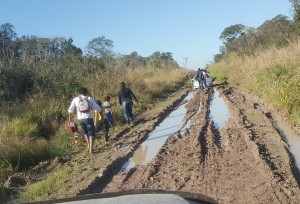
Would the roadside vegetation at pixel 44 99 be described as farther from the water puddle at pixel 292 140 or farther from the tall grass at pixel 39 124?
the water puddle at pixel 292 140

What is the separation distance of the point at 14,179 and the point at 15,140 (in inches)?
118

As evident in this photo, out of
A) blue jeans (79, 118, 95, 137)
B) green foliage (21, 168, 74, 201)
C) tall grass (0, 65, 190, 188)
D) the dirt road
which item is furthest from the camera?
blue jeans (79, 118, 95, 137)

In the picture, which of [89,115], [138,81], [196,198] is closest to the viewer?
[196,198]

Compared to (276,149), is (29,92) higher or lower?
higher

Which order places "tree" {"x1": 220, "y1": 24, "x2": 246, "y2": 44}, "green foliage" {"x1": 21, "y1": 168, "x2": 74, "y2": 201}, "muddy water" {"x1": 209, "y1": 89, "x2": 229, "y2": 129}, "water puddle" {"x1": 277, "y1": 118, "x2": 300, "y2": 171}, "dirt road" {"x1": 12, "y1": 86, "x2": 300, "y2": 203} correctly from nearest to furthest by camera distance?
"dirt road" {"x1": 12, "y1": 86, "x2": 300, "y2": 203} → "green foliage" {"x1": 21, "y1": 168, "x2": 74, "y2": 201} → "water puddle" {"x1": 277, "y1": 118, "x2": 300, "y2": 171} → "muddy water" {"x1": 209, "y1": 89, "x2": 229, "y2": 129} → "tree" {"x1": 220, "y1": 24, "x2": 246, "y2": 44}

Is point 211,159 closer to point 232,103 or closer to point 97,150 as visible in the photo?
point 97,150

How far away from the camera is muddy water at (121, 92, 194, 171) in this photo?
10602mm

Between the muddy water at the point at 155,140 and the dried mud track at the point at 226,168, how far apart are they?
351 mm

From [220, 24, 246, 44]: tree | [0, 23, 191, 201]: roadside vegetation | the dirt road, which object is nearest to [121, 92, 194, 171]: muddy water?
the dirt road

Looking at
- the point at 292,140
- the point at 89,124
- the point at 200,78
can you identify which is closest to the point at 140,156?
the point at 89,124

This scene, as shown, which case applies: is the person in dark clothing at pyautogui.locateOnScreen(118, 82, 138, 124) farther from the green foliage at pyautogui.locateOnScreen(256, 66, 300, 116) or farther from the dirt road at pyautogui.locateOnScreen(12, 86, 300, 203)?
the green foliage at pyautogui.locateOnScreen(256, 66, 300, 116)

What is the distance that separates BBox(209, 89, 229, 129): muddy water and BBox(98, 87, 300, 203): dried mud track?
1592mm

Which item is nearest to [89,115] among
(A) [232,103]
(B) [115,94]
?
(A) [232,103]

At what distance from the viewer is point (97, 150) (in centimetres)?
1265
